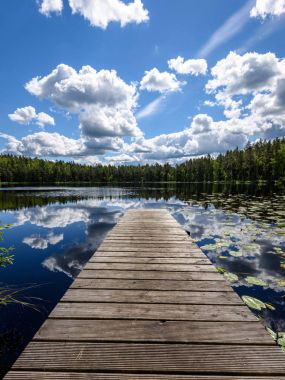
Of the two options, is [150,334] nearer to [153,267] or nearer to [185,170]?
[153,267]

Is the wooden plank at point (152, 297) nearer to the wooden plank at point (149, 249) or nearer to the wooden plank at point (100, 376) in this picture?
the wooden plank at point (100, 376)

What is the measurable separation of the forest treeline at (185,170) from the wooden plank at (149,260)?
61824 mm

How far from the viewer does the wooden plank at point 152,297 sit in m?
2.64

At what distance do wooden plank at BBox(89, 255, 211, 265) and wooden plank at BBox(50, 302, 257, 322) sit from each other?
1.46m

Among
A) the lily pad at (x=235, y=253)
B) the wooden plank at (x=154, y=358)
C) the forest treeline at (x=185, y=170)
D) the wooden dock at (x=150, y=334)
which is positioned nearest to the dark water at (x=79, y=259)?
the lily pad at (x=235, y=253)

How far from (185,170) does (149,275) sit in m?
114

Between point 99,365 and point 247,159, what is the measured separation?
7745 cm

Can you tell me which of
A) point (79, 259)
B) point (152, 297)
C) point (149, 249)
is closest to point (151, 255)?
point (149, 249)

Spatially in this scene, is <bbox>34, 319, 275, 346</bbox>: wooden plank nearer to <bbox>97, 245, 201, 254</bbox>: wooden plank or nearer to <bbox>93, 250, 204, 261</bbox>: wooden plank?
<bbox>93, 250, 204, 261</bbox>: wooden plank

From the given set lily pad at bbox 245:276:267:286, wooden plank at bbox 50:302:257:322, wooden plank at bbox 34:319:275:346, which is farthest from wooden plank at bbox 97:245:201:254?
wooden plank at bbox 34:319:275:346

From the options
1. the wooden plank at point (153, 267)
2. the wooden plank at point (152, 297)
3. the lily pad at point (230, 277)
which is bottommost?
the lily pad at point (230, 277)

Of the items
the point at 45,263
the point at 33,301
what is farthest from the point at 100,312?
the point at 45,263

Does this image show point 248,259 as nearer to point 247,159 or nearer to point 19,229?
point 19,229

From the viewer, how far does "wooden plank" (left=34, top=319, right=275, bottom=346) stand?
198 centimetres
